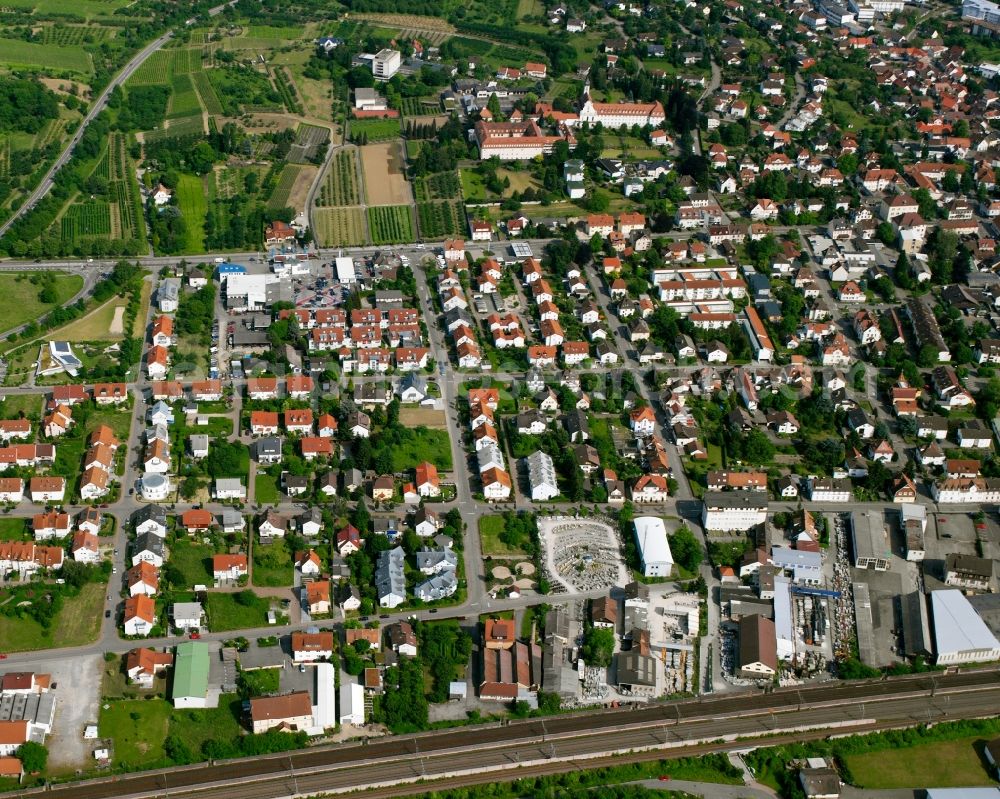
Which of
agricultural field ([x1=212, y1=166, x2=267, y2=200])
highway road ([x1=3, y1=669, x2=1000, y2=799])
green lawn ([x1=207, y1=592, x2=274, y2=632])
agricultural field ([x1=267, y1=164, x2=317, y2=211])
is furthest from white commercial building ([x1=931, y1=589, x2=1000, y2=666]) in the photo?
agricultural field ([x1=212, y1=166, x2=267, y2=200])

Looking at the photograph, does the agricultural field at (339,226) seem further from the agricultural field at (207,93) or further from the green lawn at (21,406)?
the green lawn at (21,406)

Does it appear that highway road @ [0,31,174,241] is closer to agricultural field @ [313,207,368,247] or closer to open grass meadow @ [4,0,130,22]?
open grass meadow @ [4,0,130,22]

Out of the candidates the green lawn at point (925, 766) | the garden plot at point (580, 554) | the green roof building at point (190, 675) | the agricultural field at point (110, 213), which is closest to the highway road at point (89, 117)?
the agricultural field at point (110, 213)

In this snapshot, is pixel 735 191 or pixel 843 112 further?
pixel 843 112

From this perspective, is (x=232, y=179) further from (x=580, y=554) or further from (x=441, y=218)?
(x=580, y=554)

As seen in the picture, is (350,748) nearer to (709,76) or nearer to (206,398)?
(206,398)

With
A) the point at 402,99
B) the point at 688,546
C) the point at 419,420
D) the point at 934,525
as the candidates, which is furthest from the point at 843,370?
the point at 402,99
